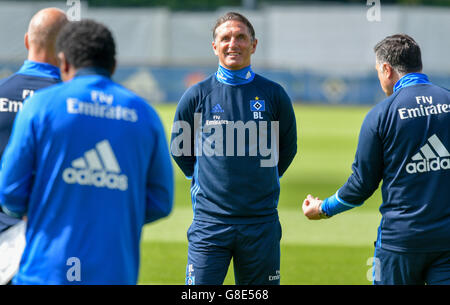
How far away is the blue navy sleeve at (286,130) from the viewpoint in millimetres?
5137

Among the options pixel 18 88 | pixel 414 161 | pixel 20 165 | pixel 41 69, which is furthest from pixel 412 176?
pixel 18 88

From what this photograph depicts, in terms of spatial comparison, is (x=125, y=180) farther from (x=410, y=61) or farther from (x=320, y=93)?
(x=320, y=93)

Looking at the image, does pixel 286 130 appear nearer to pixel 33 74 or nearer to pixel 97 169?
pixel 33 74

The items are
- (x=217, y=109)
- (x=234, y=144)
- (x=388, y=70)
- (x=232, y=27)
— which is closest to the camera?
(x=388, y=70)

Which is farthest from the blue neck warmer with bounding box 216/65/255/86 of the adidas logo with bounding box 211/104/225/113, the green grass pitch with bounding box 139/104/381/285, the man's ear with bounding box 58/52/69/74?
the green grass pitch with bounding box 139/104/381/285

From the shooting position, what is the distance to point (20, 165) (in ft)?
10.7

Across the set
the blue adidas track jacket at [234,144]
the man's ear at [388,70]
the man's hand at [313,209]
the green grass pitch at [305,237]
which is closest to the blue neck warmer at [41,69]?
the blue adidas track jacket at [234,144]

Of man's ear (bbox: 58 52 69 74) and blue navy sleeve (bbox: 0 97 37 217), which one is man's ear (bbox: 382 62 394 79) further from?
blue navy sleeve (bbox: 0 97 37 217)

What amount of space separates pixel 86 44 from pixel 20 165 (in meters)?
0.71

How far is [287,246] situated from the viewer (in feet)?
30.3

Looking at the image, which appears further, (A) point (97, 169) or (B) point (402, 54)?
(B) point (402, 54)

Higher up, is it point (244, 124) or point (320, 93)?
point (320, 93)

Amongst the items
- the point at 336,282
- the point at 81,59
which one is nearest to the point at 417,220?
the point at 81,59
